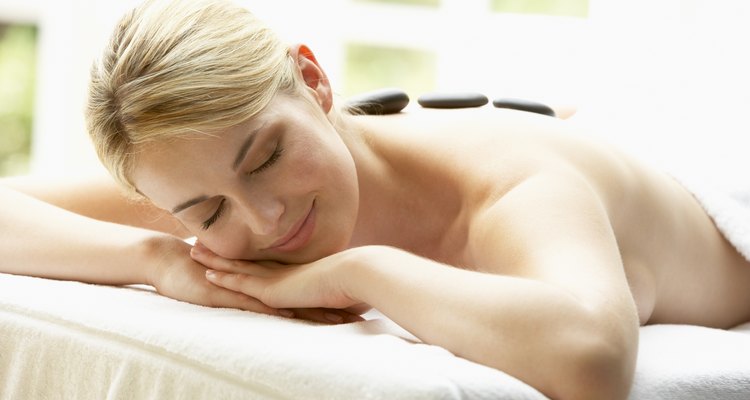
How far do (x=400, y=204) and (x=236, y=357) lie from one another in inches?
23.4

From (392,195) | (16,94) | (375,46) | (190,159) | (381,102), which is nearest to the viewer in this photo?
(190,159)

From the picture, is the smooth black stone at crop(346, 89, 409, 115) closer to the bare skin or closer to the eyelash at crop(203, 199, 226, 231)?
the bare skin

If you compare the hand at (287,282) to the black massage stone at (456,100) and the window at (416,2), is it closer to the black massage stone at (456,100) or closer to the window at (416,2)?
the black massage stone at (456,100)

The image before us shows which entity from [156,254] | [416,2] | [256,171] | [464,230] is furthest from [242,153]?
[416,2]

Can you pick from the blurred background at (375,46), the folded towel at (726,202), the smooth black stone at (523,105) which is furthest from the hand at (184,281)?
the blurred background at (375,46)

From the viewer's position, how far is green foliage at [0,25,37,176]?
13.5 feet

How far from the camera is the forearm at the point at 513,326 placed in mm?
920

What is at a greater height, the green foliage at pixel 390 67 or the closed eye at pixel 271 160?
the closed eye at pixel 271 160

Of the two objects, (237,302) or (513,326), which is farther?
(237,302)

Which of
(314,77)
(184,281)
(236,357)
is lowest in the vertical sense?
(184,281)

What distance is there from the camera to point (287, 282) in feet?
3.92

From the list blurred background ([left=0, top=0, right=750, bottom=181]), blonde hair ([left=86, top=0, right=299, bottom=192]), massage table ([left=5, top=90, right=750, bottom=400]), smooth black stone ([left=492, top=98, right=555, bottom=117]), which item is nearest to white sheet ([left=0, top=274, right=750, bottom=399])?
massage table ([left=5, top=90, right=750, bottom=400])

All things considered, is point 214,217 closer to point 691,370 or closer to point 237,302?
point 237,302

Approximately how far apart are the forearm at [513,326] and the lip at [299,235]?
0.72 ft
